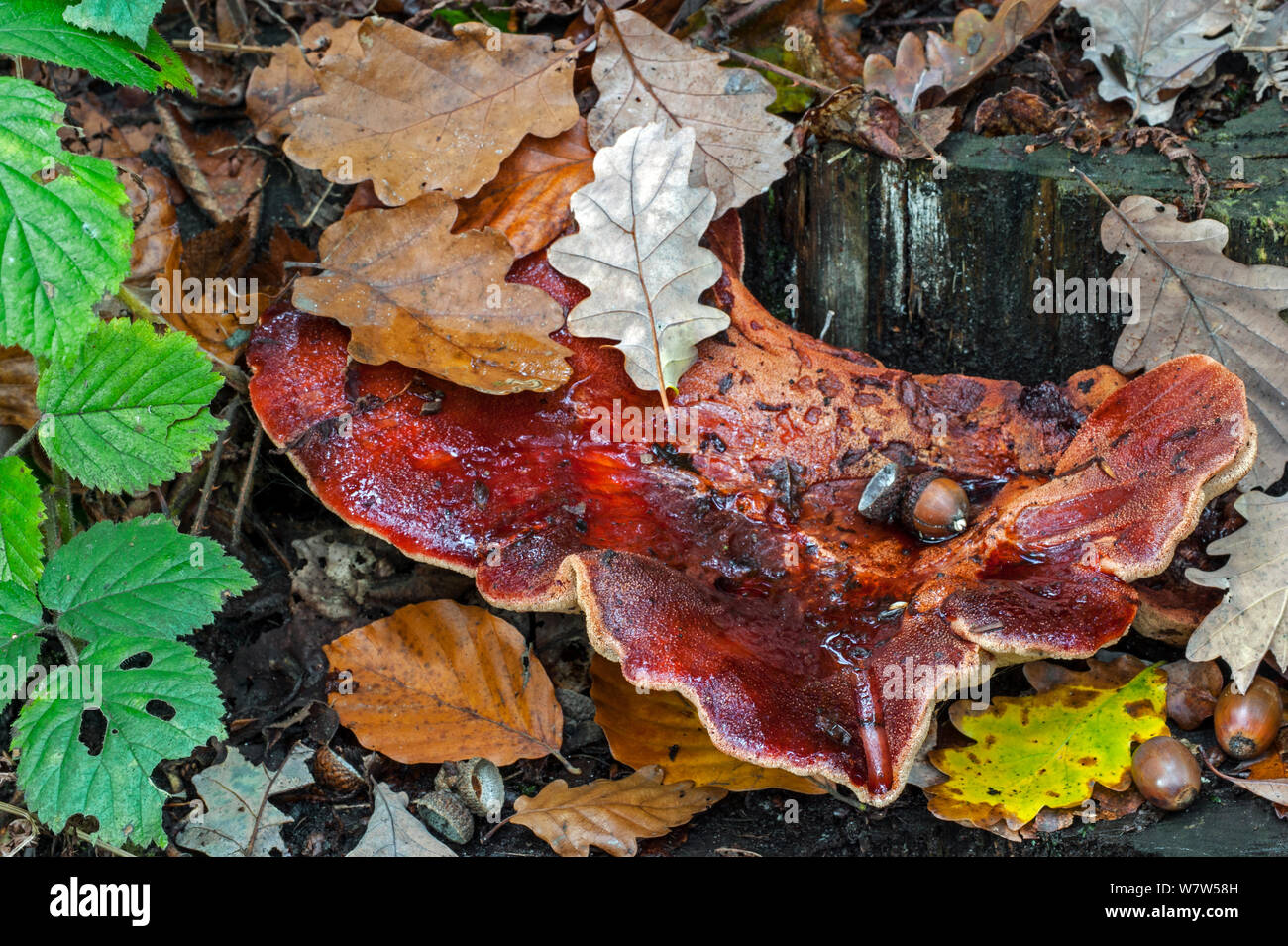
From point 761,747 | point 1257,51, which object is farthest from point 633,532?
point 1257,51

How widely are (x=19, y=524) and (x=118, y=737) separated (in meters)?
0.71

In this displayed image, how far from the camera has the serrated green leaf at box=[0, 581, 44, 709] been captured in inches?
117

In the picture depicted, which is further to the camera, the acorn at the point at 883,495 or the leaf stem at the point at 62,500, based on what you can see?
the leaf stem at the point at 62,500

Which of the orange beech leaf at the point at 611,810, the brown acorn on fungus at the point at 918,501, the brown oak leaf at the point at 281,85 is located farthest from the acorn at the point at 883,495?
the brown oak leaf at the point at 281,85

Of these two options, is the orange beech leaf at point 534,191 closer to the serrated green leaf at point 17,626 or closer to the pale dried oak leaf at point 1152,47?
the serrated green leaf at point 17,626

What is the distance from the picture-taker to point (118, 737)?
285 cm

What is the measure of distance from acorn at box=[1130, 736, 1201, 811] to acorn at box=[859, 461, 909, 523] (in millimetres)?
992

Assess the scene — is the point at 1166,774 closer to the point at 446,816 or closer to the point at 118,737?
the point at 446,816

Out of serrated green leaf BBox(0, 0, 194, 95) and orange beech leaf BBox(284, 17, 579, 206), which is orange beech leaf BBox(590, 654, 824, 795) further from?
serrated green leaf BBox(0, 0, 194, 95)

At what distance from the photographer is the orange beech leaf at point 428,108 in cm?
366

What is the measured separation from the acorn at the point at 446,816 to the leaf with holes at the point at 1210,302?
110 inches

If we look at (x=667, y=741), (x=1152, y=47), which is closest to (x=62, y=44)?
(x=667, y=741)

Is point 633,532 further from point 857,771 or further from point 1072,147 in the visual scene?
point 1072,147

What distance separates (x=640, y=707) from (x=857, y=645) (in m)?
0.82
